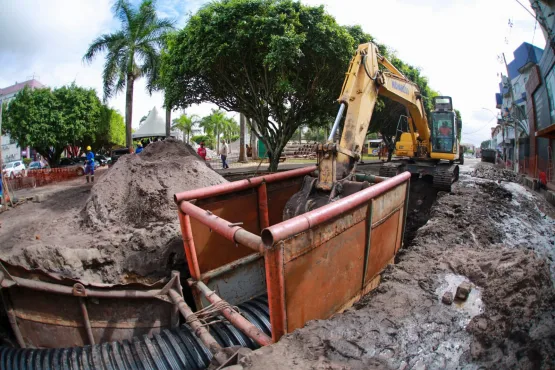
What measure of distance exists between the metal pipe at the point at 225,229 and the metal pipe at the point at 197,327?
1.67ft

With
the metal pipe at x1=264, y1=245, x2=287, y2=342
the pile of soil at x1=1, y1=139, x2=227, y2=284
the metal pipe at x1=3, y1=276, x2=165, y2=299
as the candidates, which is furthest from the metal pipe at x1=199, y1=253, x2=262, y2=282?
the metal pipe at x1=264, y1=245, x2=287, y2=342

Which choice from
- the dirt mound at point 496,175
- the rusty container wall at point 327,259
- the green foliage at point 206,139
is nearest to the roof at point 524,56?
the dirt mound at point 496,175

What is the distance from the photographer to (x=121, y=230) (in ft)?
18.5

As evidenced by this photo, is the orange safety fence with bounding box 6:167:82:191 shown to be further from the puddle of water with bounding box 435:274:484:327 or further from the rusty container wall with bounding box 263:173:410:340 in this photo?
the puddle of water with bounding box 435:274:484:327

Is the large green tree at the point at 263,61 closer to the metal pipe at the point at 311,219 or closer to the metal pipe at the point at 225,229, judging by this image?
the metal pipe at the point at 225,229

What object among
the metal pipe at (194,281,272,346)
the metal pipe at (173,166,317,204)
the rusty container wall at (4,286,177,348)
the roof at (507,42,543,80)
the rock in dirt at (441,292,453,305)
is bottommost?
the rusty container wall at (4,286,177,348)

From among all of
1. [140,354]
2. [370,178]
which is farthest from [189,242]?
[370,178]

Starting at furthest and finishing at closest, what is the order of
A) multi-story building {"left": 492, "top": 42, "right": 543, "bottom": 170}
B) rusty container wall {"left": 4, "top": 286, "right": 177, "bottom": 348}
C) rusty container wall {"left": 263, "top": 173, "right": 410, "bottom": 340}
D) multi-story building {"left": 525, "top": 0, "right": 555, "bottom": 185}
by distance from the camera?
1. multi-story building {"left": 492, "top": 42, "right": 543, "bottom": 170}
2. multi-story building {"left": 525, "top": 0, "right": 555, "bottom": 185}
3. rusty container wall {"left": 4, "top": 286, "right": 177, "bottom": 348}
4. rusty container wall {"left": 263, "top": 173, "right": 410, "bottom": 340}

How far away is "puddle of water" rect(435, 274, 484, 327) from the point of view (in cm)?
311

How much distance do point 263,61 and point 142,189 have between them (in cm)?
634

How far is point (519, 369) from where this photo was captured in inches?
94.6

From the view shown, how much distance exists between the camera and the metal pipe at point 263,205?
5.01 metres

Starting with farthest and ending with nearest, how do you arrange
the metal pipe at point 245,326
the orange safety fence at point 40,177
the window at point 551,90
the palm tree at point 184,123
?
the palm tree at point 184,123 → the window at point 551,90 → the orange safety fence at point 40,177 → the metal pipe at point 245,326

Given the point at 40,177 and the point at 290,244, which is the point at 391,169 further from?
the point at 40,177
